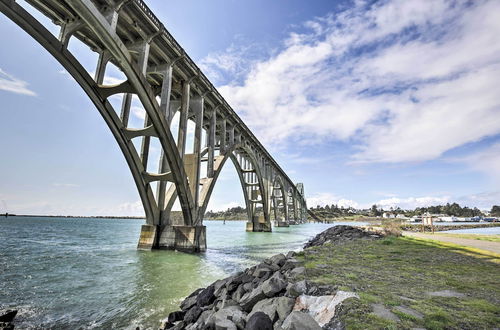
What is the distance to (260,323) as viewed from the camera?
3666 millimetres

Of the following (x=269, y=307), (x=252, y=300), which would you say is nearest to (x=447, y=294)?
(x=269, y=307)

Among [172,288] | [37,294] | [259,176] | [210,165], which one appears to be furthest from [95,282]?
[259,176]

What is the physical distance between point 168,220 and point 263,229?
29.9m

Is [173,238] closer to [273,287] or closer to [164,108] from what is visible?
[164,108]

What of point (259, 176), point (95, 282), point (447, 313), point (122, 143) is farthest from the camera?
point (259, 176)

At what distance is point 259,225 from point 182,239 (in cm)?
3028

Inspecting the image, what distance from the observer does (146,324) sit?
19.6 feet

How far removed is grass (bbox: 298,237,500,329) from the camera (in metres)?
3.40

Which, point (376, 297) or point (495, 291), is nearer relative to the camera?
point (376, 297)

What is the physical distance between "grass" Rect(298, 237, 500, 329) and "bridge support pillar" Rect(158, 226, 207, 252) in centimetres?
1251

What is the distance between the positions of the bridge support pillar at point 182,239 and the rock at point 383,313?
52.2ft

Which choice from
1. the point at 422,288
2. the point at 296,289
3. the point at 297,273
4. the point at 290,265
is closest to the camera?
the point at 296,289

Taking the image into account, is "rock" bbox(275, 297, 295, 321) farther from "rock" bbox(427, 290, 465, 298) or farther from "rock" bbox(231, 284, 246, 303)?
"rock" bbox(427, 290, 465, 298)

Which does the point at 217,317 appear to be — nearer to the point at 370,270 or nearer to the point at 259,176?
the point at 370,270
